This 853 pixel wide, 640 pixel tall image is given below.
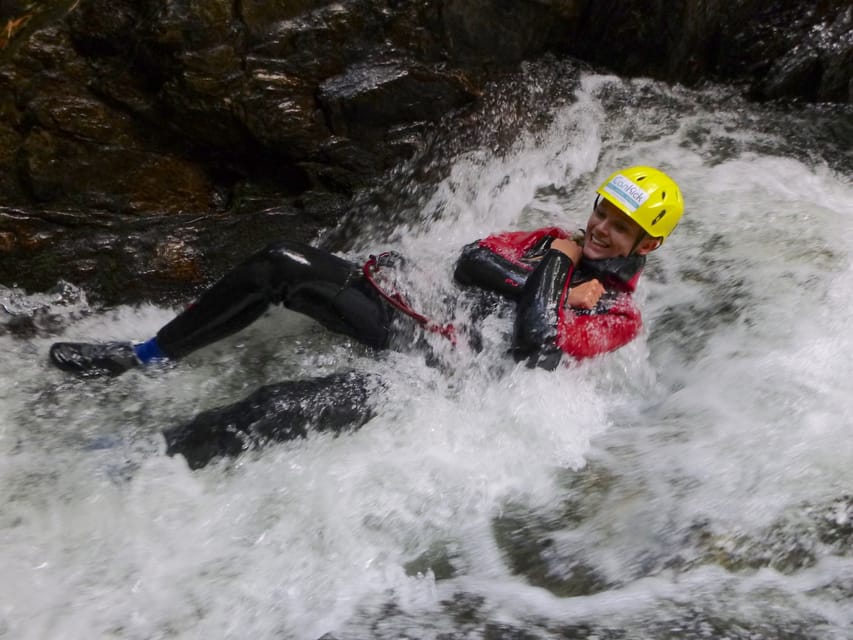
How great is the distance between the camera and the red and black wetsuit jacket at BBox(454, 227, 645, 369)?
11.0 feet

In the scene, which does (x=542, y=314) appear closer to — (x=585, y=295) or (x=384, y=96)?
(x=585, y=295)

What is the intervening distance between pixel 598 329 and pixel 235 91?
2.65 meters

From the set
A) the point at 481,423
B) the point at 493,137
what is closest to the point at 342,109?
the point at 493,137

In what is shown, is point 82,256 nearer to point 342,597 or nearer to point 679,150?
point 342,597

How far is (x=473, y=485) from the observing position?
312cm

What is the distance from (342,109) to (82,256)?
1.89 m

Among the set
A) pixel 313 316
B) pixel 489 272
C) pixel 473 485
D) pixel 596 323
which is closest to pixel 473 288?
pixel 489 272

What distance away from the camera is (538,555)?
2.78 m

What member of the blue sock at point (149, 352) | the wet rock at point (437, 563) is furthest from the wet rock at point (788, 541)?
the blue sock at point (149, 352)

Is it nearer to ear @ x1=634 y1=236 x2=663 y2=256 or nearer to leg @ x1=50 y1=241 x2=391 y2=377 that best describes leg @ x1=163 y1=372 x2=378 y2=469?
leg @ x1=50 y1=241 x2=391 y2=377

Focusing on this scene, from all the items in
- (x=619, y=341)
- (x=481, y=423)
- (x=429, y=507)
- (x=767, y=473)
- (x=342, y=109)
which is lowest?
(x=429, y=507)

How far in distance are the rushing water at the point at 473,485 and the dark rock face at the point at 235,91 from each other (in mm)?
723

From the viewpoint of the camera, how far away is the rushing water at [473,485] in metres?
2.52

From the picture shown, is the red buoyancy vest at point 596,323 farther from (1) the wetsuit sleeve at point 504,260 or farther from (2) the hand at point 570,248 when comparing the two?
(2) the hand at point 570,248
